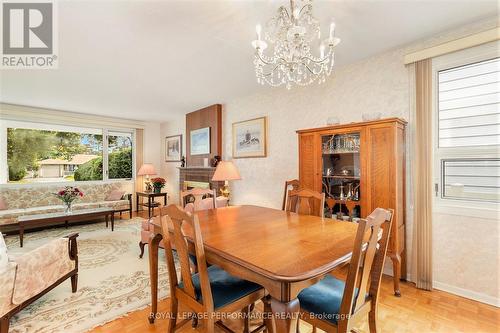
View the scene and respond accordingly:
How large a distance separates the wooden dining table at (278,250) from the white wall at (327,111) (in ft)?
4.90

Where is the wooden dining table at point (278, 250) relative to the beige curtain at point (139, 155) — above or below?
below

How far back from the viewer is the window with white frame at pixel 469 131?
222cm

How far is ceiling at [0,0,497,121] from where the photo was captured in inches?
77.7

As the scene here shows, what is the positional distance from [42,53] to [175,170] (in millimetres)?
4168

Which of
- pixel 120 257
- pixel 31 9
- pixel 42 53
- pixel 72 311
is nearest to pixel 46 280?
pixel 72 311

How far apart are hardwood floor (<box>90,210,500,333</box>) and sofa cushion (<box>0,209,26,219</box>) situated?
3777 millimetres

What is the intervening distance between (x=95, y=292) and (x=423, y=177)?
11.5 feet

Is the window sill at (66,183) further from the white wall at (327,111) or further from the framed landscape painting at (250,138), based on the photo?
the framed landscape painting at (250,138)

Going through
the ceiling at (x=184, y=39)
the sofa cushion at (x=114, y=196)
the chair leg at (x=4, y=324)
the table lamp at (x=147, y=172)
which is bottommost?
the chair leg at (x=4, y=324)

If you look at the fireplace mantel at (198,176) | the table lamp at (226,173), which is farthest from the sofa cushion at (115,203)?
the table lamp at (226,173)

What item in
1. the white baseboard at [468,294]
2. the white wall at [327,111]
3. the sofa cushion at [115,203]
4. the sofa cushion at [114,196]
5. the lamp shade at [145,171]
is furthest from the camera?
the lamp shade at [145,171]

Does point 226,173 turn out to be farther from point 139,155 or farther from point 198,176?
point 139,155

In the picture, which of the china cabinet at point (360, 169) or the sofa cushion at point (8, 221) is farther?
the sofa cushion at point (8, 221)

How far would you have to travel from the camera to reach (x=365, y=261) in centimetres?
127
